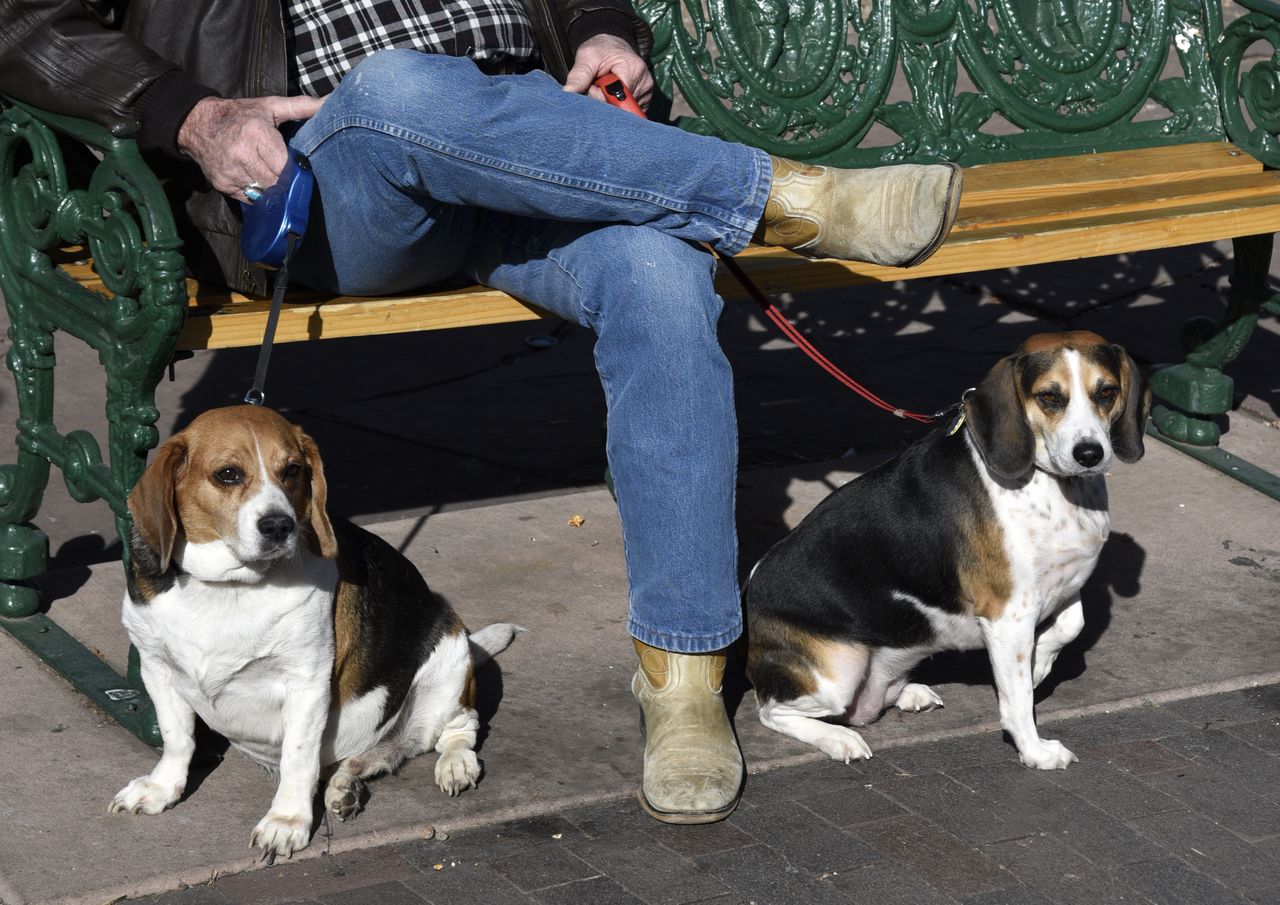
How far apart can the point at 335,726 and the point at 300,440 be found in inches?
24.5

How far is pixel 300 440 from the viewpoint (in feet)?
10.8

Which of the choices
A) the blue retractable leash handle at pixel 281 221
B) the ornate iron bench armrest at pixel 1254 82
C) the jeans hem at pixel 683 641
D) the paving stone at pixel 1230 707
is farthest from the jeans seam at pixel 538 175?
the ornate iron bench armrest at pixel 1254 82

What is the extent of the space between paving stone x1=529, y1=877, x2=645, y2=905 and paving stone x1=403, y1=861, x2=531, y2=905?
37 mm

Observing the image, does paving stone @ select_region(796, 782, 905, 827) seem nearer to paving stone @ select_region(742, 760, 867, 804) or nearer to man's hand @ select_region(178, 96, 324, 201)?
paving stone @ select_region(742, 760, 867, 804)

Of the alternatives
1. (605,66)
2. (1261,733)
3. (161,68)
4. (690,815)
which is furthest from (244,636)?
(1261,733)

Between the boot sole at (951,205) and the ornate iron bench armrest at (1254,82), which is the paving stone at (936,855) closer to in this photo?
the boot sole at (951,205)

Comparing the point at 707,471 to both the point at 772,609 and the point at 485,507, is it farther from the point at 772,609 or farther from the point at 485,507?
the point at 485,507

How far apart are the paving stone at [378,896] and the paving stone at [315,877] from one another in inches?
0.8

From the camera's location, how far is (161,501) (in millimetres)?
3164

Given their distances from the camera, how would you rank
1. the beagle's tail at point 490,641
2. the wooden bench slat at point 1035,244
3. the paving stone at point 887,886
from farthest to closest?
1. the wooden bench slat at point 1035,244
2. the beagle's tail at point 490,641
3. the paving stone at point 887,886

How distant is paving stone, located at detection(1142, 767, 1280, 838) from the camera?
3518mm

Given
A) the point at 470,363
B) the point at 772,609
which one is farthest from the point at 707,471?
the point at 470,363

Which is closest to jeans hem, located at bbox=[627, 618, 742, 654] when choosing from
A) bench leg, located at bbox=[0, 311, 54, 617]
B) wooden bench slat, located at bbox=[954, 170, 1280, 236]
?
wooden bench slat, located at bbox=[954, 170, 1280, 236]

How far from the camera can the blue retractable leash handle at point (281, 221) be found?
11.9ft
